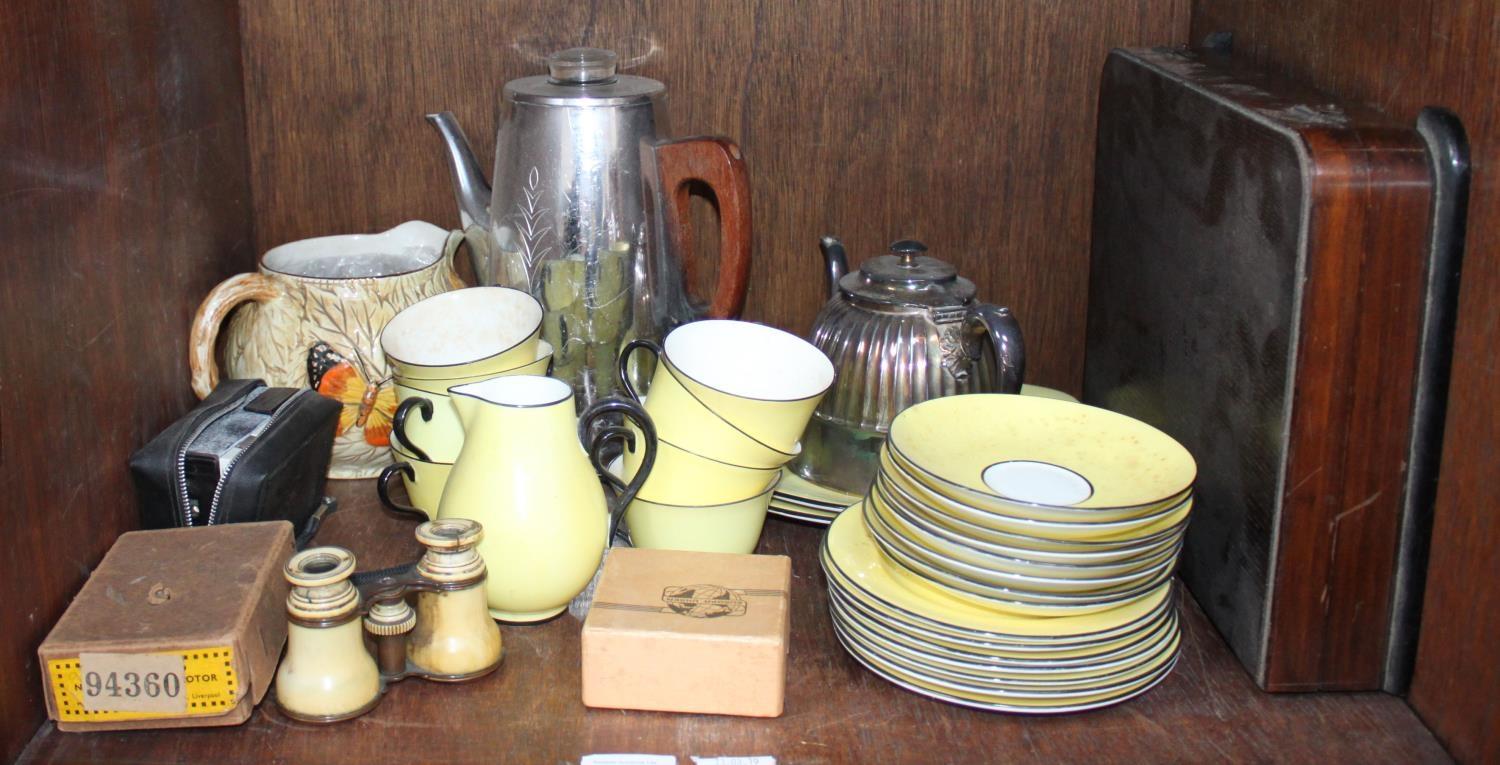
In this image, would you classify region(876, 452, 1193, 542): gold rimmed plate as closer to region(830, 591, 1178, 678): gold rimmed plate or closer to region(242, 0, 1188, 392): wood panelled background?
region(830, 591, 1178, 678): gold rimmed plate

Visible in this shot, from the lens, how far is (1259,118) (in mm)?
851

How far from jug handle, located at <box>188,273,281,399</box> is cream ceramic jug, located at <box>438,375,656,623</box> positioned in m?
0.27

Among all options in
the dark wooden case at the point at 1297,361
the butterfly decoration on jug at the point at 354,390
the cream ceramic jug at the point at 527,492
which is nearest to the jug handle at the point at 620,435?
the cream ceramic jug at the point at 527,492

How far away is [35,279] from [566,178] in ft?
1.33

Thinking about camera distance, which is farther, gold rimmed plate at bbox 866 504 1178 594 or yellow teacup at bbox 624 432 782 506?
yellow teacup at bbox 624 432 782 506

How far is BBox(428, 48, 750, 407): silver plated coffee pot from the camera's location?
109 centimetres

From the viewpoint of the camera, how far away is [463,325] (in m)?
1.08

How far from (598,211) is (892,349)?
257mm

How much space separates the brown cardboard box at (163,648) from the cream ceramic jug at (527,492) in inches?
5.3

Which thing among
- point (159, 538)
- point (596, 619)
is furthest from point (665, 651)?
point (159, 538)

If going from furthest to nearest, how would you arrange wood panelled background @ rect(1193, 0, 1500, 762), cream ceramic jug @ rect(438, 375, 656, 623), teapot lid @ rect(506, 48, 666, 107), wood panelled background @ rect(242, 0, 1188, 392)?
1. wood panelled background @ rect(242, 0, 1188, 392)
2. teapot lid @ rect(506, 48, 666, 107)
3. cream ceramic jug @ rect(438, 375, 656, 623)
4. wood panelled background @ rect(1193, 0, 1500, 762)

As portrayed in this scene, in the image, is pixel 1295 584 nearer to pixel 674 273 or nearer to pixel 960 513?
pixel 960 513

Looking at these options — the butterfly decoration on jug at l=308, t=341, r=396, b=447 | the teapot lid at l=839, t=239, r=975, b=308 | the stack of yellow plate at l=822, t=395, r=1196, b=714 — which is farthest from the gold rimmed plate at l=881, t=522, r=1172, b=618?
the butterfly decoration on jug at l=308, t=341, r=396, b=447

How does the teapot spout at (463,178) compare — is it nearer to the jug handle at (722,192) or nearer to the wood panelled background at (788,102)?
the wood panelled background at (788,102)
